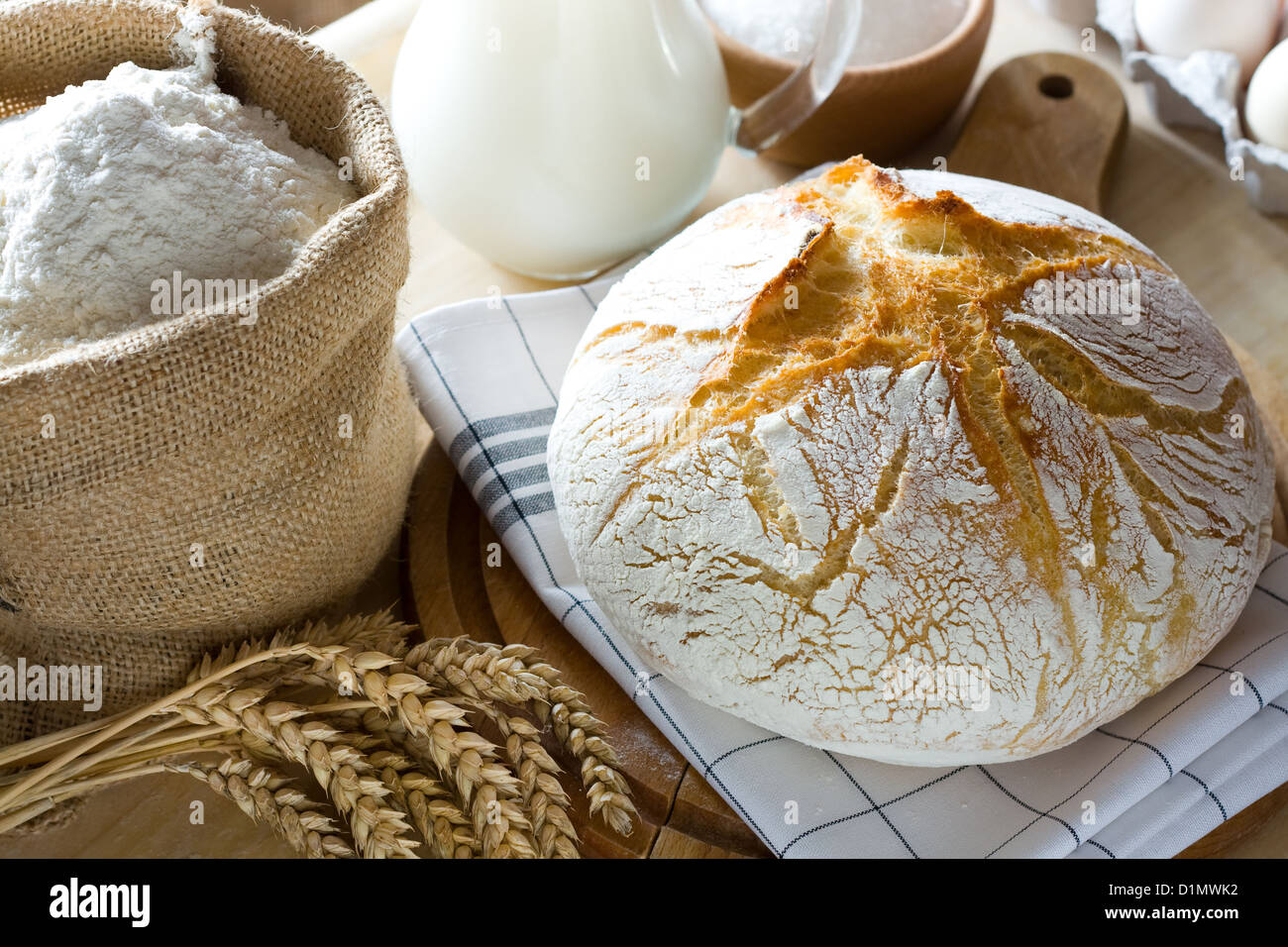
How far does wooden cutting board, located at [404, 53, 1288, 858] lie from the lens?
2.86ft

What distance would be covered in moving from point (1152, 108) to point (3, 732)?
136 cm

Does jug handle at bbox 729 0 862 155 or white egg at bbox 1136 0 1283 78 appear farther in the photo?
white egg at bbox 1136 0 1283 78

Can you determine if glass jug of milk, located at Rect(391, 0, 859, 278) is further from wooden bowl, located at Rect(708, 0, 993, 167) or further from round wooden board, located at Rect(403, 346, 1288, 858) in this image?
round wooden board, located at Rect(403, 346, 1288, 858)

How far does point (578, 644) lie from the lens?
966 mm

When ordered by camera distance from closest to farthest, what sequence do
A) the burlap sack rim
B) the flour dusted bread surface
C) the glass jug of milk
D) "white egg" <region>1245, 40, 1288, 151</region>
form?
the burlap sack rim < the flour dusted bread surface < the glass jug of milk < "white egg" <region>1245, 40, 1288, 151</region>

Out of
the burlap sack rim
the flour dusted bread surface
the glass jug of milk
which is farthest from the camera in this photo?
the glass jug of milk

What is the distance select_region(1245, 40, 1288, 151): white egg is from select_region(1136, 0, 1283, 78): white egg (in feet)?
0.16

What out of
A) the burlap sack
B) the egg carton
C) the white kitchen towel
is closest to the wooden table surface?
the egg carton

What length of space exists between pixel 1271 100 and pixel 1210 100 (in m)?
0.07

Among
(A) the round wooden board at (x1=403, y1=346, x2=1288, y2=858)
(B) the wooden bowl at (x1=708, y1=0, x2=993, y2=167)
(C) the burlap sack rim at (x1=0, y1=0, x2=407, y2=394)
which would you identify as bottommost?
(A) the round wooden board at (x1=403, y1=346, x2=1288, y2=858)

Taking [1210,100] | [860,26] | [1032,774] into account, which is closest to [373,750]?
A: [1032,774]

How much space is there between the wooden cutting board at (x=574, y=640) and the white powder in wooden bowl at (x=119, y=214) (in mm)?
315

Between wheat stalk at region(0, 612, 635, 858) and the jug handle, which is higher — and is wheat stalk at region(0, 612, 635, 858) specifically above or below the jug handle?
below
